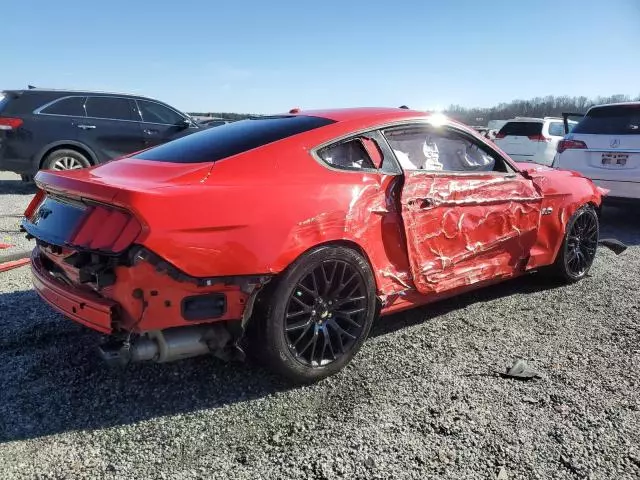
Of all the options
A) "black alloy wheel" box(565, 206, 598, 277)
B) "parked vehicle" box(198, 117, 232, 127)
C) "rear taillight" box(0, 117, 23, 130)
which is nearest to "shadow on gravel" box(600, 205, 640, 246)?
"black alloy wheel" box(565, 206, 598, 277)

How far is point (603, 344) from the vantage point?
358 cm

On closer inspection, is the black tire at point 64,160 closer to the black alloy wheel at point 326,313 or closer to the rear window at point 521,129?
the black alloy wheel at point 326,313

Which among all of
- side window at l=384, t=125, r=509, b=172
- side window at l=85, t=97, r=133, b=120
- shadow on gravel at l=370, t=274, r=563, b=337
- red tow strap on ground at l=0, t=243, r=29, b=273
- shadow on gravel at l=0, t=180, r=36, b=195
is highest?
side window at l=85, t=97, r=133, b=120

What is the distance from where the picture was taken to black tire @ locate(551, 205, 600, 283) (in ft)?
15.3

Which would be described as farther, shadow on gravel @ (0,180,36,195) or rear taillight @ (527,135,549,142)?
rear taillight @ (527,135,549,142)

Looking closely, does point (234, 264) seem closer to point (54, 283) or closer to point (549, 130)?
point (54, 283)

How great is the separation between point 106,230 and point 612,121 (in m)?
7.24

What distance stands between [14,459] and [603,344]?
3.45 meters

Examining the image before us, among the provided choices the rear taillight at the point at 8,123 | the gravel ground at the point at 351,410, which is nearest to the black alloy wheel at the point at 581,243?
the gravel ground at the point at 351,410

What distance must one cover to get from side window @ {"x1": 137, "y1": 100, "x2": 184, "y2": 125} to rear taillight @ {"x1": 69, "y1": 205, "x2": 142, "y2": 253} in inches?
300

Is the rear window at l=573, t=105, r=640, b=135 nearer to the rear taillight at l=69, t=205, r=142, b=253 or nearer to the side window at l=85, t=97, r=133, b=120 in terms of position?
the rear taillight at l=69, t=205, r=142, b=253

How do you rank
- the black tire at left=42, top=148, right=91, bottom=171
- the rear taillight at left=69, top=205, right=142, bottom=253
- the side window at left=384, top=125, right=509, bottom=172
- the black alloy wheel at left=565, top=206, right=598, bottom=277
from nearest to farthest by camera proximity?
the rear taillight at left=69, top=205, right=142, bottom=253
the side window at left=384, top=125, right=509, bottom=172
the black alloy wheel at left=565, top=206, right=598, bottom=277
the black tire at left=42, top=148, right=91, bottom=171

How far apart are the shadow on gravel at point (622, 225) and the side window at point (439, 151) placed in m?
3.76

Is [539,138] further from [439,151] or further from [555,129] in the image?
[439,151]
